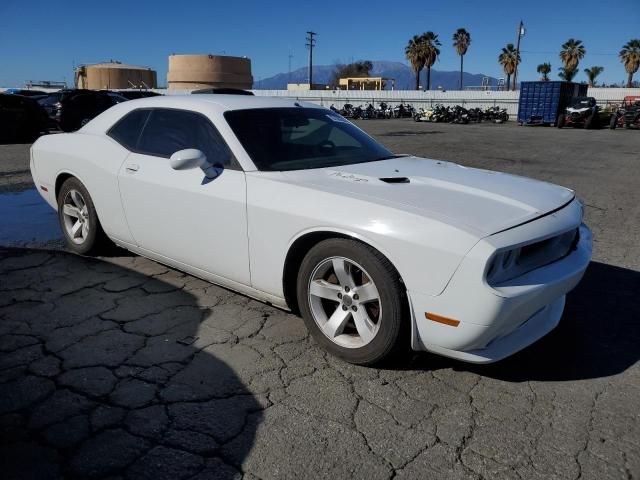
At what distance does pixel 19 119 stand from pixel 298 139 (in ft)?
44.5

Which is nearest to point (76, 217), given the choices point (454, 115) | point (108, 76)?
point (454, 115)

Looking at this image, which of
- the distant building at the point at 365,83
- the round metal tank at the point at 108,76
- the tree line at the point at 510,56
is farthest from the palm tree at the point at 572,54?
the round metal tank at the point at 108,76

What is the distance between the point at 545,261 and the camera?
8.98 feet

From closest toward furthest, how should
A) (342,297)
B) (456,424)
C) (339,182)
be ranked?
(456,424) → (342,297) → (339,182)

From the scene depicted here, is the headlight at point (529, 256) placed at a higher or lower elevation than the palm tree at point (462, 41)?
lower

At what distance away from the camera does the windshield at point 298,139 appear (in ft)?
11.1

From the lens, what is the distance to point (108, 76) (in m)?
67.7

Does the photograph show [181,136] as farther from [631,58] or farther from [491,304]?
[631,58]

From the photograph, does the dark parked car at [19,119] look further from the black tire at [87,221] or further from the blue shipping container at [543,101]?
the blue shipping container at [543,101]

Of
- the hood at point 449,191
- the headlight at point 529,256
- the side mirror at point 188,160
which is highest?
the side mirror at point 188,160

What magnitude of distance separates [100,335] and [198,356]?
69 centimetres

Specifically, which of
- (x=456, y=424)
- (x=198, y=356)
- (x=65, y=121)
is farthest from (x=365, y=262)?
(x=65, y=121)

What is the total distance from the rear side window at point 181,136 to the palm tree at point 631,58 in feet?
220

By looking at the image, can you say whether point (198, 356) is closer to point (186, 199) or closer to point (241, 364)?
point (241, 364)
